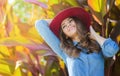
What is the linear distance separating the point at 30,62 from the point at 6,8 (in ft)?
0.85

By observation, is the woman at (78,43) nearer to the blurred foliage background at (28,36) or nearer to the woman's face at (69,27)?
the woman's face at (69,27)

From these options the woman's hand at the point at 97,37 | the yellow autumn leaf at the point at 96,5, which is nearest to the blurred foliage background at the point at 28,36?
the yellow autumn leaf at the point at 96,5

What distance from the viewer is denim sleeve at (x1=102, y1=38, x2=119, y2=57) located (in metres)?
1.10

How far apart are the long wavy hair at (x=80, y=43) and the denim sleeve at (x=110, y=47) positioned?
3 cm

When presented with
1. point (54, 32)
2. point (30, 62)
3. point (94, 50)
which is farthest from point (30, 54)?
point (94, 50)

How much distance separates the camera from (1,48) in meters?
1.38

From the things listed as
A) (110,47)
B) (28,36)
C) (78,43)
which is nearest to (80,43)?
(78,43)

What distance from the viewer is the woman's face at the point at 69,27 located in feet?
3.73

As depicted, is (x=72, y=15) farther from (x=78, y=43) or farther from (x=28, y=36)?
(x=28, y=36)

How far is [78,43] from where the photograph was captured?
1136 mm

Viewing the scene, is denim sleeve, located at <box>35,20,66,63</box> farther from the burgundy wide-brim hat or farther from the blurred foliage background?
the blurred foliage background

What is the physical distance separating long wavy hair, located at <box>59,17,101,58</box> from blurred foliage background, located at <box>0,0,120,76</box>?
0.40ft

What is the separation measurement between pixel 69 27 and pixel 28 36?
27cm

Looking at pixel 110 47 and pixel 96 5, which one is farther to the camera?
pixel 96 5
